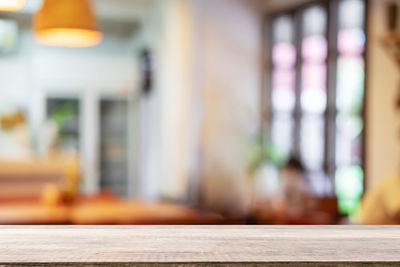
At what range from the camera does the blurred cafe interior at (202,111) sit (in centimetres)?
559

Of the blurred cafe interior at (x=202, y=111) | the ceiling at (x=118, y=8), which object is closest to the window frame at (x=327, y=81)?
the blurred cafe interior at (x=202, y=111)

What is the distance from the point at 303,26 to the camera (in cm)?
769

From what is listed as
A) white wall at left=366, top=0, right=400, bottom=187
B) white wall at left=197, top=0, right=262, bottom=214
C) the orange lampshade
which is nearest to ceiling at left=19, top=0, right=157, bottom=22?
white wall at left=197, top=0, right=262, bottom=214

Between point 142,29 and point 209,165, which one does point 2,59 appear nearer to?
point 142,29

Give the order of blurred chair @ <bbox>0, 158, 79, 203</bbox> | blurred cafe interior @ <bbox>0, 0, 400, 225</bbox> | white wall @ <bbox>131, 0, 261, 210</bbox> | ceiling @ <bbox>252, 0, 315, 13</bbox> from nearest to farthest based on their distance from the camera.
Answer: blurred cafe interior @ <bbox>0, 0, 400, 225</bbox>, blurred chair @ <bbox>0, 158, 79, 203</bbox>, ceiling @ <bbox>252, 0, 315, 13</bbox>, white wall @ <bbox>131, 0, 261, 210</bbox>

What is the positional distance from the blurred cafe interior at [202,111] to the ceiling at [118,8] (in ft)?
0.17

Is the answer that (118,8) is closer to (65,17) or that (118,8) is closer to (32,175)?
(32,175)

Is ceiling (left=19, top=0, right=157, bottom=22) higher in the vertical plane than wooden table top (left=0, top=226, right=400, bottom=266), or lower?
higher

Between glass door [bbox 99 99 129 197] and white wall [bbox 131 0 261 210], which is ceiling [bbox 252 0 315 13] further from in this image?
glass door [bbox 99 99 129 197]

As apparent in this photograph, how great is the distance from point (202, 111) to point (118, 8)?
2835mm

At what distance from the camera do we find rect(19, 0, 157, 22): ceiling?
32.3ft

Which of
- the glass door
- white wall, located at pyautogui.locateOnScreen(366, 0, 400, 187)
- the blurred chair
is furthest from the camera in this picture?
the glass door

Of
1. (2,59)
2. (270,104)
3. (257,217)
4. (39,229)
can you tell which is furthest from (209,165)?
(39,229)

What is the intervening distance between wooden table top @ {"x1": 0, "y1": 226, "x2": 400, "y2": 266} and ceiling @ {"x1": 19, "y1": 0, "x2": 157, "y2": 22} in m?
8.81
